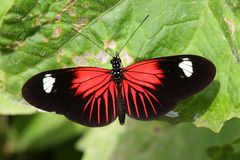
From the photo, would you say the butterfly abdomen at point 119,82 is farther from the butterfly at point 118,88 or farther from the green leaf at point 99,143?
the green leaf at point 99,143

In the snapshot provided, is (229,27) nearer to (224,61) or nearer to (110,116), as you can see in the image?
(224,61)

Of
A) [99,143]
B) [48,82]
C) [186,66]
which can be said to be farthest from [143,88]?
[99,143]

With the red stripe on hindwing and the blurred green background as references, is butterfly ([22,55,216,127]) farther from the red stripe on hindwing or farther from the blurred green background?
the blurred green background

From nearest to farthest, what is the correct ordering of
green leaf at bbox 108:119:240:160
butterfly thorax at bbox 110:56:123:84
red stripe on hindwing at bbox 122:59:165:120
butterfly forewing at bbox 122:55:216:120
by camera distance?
butterfly forewing at bbox 122:55:216:120, red stripe on hindwing at bbox 122:59:165:120, butterfly thorax at bbox 110:56:123:84, green leaf at bbox 108:119:240:160

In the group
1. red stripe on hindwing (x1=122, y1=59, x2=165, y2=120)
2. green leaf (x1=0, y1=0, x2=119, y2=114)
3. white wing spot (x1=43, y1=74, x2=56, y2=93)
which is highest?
green leaf (x1=0, y1=0, x2=119, y2=114)

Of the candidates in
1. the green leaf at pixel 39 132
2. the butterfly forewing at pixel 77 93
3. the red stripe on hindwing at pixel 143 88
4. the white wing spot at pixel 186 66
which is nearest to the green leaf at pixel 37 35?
the butterfly forewing at pixel 77 93

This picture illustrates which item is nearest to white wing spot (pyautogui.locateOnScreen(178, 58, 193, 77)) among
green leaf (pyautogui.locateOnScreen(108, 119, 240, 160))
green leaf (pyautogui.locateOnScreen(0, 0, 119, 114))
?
green leaf (pyautogui.locateOnScreen(0, 0, 119, 114))

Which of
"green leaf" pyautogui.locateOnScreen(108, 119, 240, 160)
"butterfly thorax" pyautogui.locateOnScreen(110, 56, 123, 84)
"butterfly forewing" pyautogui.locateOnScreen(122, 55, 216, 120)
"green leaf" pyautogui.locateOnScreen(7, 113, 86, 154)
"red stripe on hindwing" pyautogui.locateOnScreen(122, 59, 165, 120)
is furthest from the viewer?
"green leaf" pyautogui.locateOnScreen(7, 113, 86, 154)
